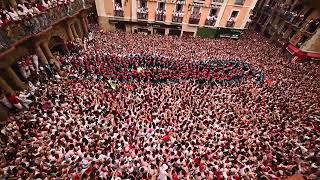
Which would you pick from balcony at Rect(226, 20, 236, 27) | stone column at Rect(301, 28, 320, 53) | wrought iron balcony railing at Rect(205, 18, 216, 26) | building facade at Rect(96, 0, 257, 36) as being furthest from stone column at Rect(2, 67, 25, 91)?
stone column at Rect(301, 28, 320, 53)

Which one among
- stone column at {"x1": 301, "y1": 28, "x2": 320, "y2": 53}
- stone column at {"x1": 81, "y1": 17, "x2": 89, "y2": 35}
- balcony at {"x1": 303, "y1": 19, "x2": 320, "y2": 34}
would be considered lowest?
stone column at {"x1": 81, "y1": 17, "x2": 89, "y2": 35}

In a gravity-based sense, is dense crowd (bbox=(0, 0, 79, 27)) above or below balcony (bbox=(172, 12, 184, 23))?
above

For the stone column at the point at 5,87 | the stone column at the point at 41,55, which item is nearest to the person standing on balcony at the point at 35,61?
the stone column at the point at 41,55

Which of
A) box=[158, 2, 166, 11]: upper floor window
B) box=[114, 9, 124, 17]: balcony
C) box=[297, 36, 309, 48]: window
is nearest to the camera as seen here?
box=[297, 36, 309, 48]: window

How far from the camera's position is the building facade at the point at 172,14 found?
1070 inches

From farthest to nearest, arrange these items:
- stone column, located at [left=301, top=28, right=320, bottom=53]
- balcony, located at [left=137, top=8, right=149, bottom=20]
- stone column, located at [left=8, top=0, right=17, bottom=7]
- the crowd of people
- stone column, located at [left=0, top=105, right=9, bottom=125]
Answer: balcony, located at [left=137, top=8, right=149, bottom=20] → stone column, located at [left=301, top=28, right=320, bottom=53] → stone column, located at [left=8, top=0, right=17, bottom=7] → stone column, located at [left=0, top=105, right=9, bottom=125] → the crowd of people

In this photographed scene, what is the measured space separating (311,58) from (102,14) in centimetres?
2658

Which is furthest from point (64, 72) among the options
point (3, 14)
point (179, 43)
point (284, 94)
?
point (284, 94)

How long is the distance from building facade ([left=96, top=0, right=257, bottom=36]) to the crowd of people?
23.8 ft

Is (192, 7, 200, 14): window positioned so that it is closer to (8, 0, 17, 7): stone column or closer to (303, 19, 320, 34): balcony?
(303, 19, 320, 34): balcony

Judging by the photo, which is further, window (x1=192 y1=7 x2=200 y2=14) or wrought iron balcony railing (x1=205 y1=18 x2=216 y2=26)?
wrought iron balcony railing (x1=205 y1=18 x2=216 y2=26)

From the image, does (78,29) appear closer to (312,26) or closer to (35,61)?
(35,61)

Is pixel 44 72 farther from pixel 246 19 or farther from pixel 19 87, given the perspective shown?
pixel 246 19

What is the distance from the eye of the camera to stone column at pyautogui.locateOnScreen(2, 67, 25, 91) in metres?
14.1
